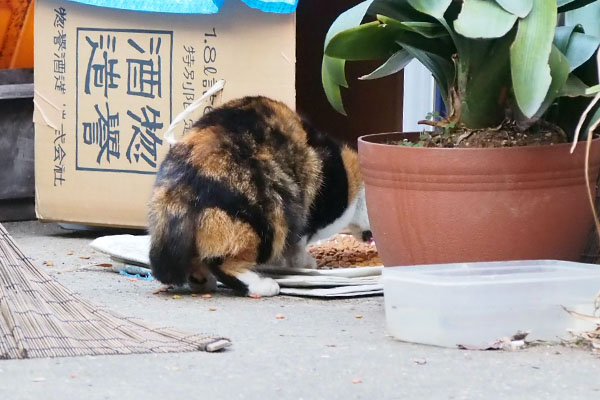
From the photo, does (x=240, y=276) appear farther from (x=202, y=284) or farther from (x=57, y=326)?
(x=57, y=326)

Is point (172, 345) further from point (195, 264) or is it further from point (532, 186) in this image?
point (532, 186)

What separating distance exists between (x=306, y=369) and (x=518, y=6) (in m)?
1.28

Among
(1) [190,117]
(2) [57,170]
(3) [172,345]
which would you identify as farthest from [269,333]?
(2) [57,170]

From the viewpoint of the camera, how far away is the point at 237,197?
3.80 m

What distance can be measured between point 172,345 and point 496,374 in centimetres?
96

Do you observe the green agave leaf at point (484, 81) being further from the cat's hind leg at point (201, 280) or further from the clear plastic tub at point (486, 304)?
the cat's hind leg at point (201, 280)

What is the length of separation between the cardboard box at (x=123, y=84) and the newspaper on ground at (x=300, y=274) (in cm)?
52

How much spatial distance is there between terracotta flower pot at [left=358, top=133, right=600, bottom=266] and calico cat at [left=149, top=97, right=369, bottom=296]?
53 centimetres

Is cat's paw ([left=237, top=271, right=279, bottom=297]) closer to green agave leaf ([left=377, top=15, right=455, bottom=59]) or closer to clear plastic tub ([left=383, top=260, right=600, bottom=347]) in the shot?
clear plastic tub ([left=383, top=260, right=600, bottom=347])

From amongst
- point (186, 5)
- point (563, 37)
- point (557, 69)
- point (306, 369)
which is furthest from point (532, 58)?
point (186, 5)

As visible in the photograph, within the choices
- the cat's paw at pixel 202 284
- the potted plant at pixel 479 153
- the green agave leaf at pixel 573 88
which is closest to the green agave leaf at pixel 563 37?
the potted plant at pixel 479 153

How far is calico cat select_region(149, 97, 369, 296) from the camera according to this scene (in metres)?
3.79

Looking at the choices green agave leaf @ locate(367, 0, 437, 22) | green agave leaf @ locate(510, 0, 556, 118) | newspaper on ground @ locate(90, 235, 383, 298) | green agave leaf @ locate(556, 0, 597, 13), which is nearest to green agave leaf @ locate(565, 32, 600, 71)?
green agave leaf @ locate(556, 0, 597, 13)

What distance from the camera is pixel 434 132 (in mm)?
3803
